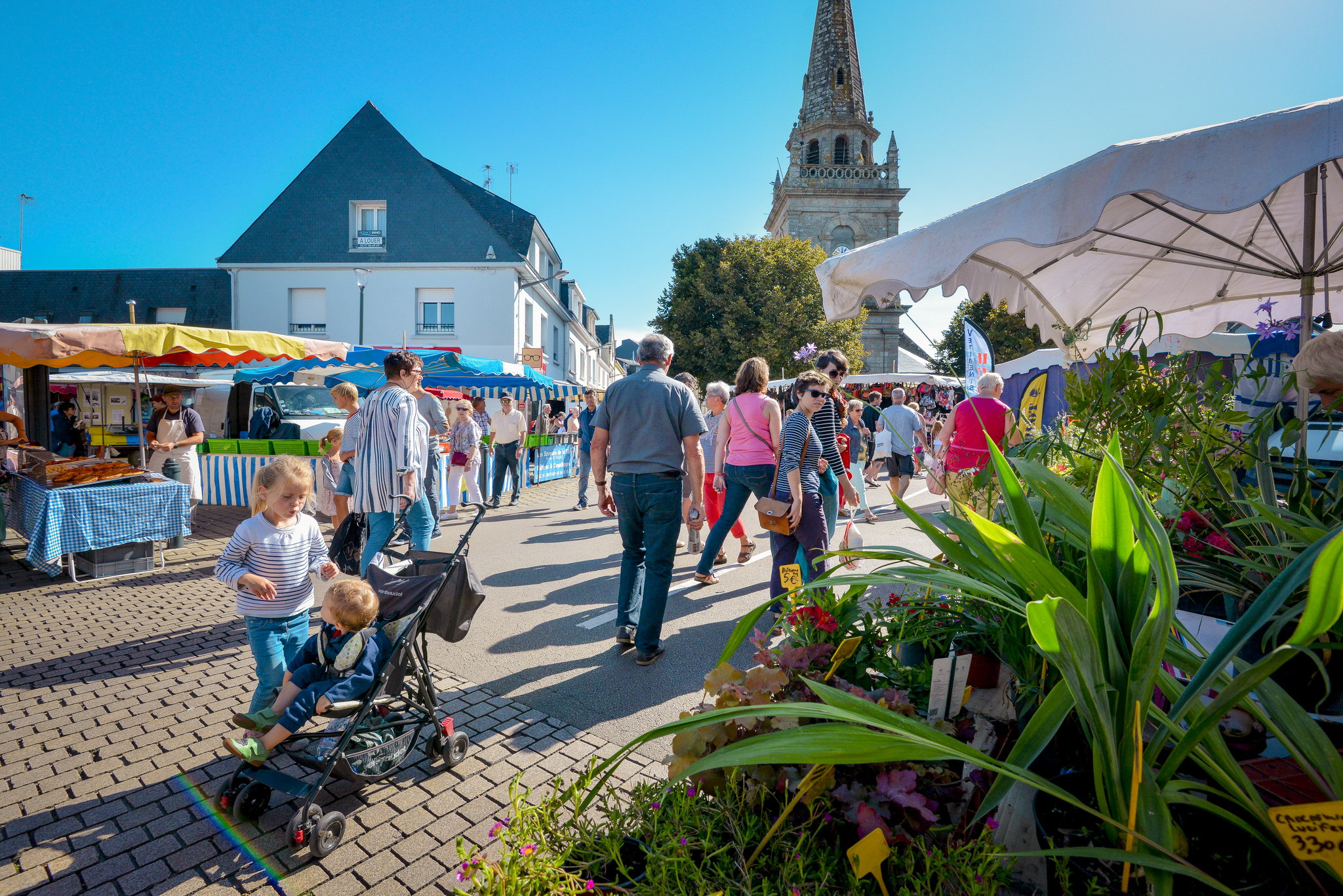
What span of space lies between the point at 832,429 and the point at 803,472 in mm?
740

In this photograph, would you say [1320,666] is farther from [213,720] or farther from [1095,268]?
[1095,268]

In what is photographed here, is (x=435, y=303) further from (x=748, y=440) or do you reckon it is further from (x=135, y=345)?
(x=748, y=440)

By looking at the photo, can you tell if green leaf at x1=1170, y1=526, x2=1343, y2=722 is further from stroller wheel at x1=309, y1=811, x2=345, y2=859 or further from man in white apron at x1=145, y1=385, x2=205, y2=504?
man in white apron at x1=145, y1=385, x2=205, y2=504

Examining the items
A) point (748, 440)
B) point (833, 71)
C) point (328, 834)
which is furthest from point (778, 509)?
point (833, 71)

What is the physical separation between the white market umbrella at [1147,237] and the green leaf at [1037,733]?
7.70 feet

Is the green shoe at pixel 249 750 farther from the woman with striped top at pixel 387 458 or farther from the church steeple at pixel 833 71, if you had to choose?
the church steeple at pixel 833 71

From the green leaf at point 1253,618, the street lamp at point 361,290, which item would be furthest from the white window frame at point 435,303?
the green leaf at point 1253,618

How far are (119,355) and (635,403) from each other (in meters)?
6.58

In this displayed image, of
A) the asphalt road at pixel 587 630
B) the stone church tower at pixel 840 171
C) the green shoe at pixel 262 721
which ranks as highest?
the stone church tower at pixel 840 171

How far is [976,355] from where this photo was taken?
25.2 ft

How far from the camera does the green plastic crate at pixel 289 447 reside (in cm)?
1023

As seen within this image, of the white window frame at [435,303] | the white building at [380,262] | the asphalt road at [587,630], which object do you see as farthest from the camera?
the white window frame at [435,303]

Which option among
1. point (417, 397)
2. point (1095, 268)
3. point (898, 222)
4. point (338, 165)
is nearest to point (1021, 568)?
point (1095, 268)

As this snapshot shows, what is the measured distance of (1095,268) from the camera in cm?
529
